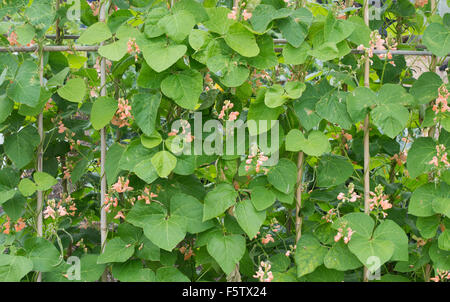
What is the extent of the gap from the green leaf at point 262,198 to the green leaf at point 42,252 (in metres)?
0.83

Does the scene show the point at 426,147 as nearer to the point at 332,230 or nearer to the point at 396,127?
the point at 396,127

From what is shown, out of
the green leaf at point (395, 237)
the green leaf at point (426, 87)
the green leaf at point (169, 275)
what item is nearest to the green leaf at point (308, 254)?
the green leaf at point (395, 237)

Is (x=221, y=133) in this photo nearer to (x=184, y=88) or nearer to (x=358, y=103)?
(x=184, y=88)

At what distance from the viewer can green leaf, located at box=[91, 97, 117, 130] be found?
193 centimetres

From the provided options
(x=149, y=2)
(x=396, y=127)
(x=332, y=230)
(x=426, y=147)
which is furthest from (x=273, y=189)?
(x=149, y=2)

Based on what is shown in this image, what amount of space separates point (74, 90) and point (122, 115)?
221 millimetres

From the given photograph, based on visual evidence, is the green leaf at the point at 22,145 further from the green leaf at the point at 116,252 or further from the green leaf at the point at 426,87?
the green leaf at the point at 426,87

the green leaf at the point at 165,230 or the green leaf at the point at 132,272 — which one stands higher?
the green leaf at the point at 165,230

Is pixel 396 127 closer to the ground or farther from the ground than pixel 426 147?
farther from the ground

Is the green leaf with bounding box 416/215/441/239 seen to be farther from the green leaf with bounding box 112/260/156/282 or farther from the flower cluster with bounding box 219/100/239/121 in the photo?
the green leaf with bounding box 112/260/156/282

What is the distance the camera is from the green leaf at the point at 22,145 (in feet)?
6.48

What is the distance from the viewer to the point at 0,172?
200 centimetres
